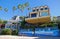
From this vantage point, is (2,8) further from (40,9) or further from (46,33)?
(46,33)

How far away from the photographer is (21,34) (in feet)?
47.0

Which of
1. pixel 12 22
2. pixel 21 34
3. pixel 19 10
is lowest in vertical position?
pixel 21 34

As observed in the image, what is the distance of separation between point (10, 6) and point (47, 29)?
3.30 meters

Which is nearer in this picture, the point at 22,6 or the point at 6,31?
the point at 22,6

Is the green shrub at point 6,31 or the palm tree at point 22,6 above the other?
the palm tree at point 22,6

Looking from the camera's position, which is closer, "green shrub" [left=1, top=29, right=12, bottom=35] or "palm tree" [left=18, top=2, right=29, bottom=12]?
"palm tree" [left=18, top=2, right=29, bottom=12]

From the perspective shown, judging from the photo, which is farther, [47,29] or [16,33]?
[16,33]

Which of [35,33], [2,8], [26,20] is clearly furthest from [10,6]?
[35,33]

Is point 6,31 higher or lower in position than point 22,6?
lower

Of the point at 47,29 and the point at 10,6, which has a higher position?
the point at 10,6

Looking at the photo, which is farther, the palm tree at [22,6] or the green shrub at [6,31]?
the green shrub at [6,31]

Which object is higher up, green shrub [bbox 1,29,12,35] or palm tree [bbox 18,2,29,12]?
palm tree [bbox 18,2,29,12]

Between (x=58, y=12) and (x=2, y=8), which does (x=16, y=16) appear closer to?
(x=2, y=8)

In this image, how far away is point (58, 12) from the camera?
43.3ft
